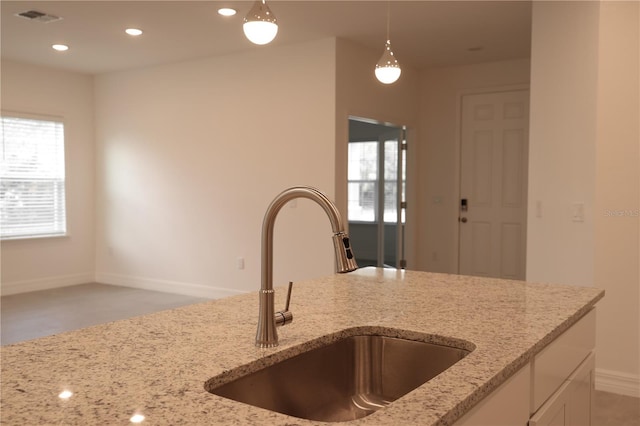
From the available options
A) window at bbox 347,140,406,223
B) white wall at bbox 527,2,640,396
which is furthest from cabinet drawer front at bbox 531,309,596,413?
window at bbox 347,140,406,223

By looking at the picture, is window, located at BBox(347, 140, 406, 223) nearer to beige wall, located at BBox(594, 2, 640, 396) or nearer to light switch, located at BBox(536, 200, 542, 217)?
light switch, located at BBox(536, 200, 542, 217)

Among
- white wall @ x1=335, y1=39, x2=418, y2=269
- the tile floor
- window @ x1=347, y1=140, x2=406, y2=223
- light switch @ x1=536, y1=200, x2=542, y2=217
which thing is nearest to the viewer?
light switch @ x1=536, y1=200, x2=542, y2=217

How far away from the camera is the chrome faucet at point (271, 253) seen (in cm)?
118

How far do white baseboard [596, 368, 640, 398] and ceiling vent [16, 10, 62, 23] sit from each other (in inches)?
194

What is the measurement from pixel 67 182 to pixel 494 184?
511cm

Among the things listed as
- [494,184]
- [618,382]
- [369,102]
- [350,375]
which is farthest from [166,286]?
[350,375]

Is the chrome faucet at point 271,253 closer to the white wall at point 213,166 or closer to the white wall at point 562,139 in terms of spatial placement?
the white wall at point 562,139

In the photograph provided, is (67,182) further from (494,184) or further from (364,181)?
(494,184)

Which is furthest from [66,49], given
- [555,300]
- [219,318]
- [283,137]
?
[555,300]

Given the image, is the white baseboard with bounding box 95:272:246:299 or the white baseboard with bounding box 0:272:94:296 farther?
the white baseboard with bounding box 0:272:94:296

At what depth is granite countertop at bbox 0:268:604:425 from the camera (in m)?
0.99

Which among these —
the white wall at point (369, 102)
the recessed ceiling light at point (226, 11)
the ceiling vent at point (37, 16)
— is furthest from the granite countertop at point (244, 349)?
the ceiling vent at point (37, 16)

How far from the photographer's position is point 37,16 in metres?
4.73

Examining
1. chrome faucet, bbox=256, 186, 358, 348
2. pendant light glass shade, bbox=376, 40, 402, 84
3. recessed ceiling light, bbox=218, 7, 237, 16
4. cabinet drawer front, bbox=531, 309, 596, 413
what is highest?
recessed ceiling light, bbox=218, 7, 237, 16
